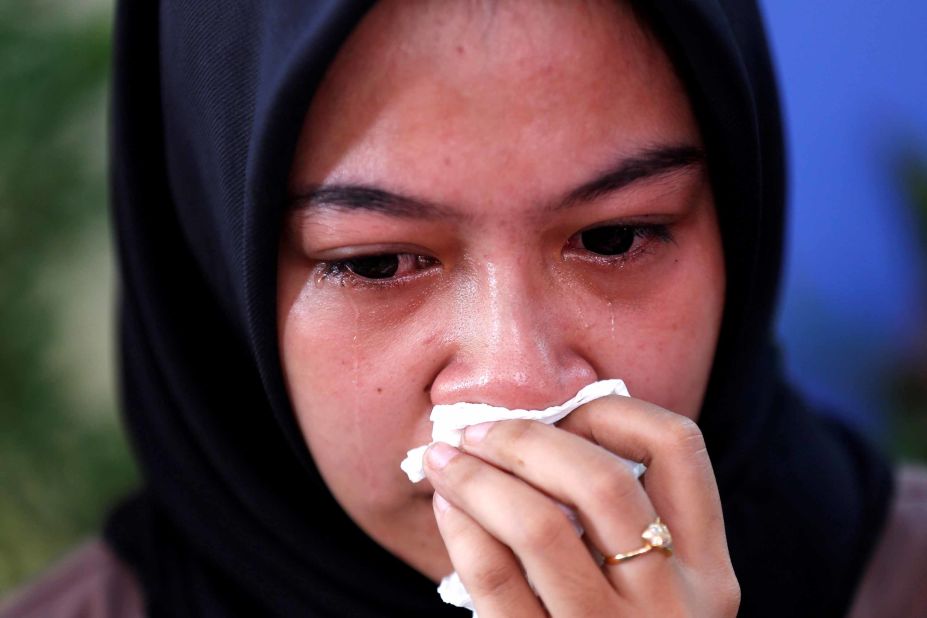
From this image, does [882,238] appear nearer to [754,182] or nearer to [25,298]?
[754,182]

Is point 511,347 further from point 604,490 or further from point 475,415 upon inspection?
point 604,490

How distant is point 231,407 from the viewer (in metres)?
1.47

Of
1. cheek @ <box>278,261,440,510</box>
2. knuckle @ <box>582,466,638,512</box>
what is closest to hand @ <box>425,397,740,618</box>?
knuckle @ <box>582,466,638,512</box>

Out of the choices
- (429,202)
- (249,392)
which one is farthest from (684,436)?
(249,392)

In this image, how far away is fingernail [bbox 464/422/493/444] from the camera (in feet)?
3.42

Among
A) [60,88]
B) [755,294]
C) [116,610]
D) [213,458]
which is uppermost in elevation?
[60,88]

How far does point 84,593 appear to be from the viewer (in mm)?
1595

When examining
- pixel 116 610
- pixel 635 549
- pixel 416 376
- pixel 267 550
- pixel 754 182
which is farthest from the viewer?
pixel 116 610

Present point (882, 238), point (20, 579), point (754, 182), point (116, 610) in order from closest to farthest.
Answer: point (754, 182)
point (116, 610)
point (20, 579)
point (882, 238)

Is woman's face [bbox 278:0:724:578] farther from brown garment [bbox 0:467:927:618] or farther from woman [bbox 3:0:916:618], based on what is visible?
brown garment [bbox 0:467:927:618]

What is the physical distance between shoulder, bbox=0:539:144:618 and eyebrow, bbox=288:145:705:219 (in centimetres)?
78

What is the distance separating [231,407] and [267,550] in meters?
0.21

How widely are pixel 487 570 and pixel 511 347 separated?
0.23m

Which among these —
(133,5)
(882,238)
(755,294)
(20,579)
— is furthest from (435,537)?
(882,238)
